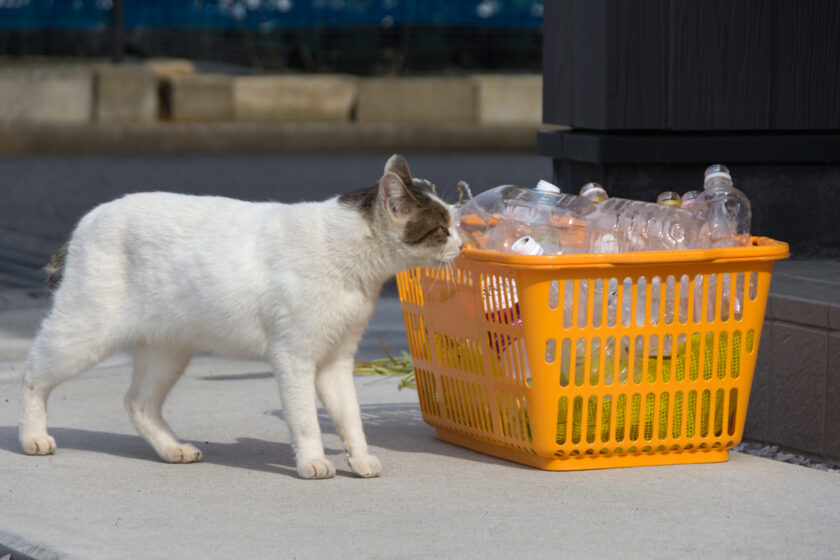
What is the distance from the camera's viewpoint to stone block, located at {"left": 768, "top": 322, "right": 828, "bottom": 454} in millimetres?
4008

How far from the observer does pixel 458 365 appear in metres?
3.95

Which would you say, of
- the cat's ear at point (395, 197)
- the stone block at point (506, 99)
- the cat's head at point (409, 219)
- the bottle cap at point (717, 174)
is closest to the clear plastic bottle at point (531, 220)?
the cat's head at point (409, 219)

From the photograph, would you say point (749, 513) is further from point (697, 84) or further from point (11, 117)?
point (11, 117)

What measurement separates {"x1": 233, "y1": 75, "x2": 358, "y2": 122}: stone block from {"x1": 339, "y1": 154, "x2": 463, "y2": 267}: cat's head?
38.0 feet

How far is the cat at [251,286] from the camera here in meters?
3.62

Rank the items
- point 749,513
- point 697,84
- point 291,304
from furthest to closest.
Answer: point 697,84 → point 291,304 → point 749,513

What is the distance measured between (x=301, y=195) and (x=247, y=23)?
240 inches

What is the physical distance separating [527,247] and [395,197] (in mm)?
444

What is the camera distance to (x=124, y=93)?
14531mm

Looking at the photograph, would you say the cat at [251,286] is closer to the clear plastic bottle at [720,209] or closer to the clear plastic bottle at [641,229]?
the clear plastic bottle at [641,229]

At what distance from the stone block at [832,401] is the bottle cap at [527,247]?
0.92 metres

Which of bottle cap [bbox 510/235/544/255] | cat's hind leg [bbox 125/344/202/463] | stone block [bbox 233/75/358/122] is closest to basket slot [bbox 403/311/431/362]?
bottle cap [bbox 510/235/544/255]

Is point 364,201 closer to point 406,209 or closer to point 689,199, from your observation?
point 406,209

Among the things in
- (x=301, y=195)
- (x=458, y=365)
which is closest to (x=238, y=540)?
(x=458, y=365)
